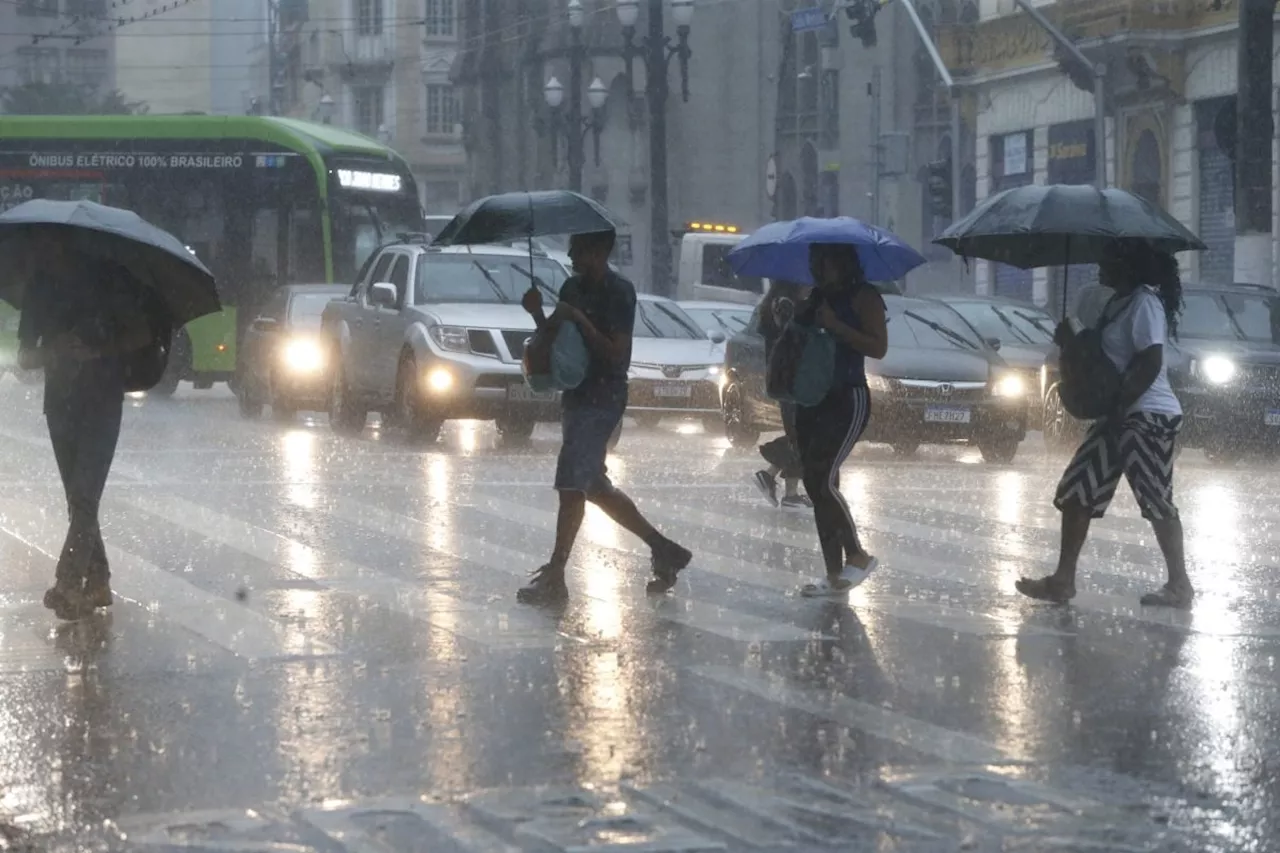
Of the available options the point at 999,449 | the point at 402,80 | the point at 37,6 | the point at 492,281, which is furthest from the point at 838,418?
the point at 37,6

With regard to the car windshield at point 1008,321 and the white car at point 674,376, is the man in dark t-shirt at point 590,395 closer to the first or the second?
the white car at point 674,376

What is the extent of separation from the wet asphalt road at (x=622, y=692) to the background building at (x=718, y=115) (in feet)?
127

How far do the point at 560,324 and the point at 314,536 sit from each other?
3.59m

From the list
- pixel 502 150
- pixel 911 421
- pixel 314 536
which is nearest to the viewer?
pixel 314 536

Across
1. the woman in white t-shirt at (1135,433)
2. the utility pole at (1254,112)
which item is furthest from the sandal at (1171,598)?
the utility pole at (1254,112)

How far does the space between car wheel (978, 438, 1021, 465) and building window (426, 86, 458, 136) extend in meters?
72.9

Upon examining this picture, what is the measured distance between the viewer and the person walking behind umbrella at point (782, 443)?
15.4 meters

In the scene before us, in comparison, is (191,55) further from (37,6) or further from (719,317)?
(719,317)

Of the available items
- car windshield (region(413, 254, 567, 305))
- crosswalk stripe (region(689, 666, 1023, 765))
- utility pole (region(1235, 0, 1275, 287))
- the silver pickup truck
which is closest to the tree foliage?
the silver pickup truck

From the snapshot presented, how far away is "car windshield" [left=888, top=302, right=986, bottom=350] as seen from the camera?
77.9 ft

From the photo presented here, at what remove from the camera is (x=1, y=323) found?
35156mm

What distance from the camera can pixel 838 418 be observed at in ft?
38.0

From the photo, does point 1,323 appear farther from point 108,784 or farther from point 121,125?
point 108,784

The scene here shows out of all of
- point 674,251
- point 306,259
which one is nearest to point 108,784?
point 306,259
